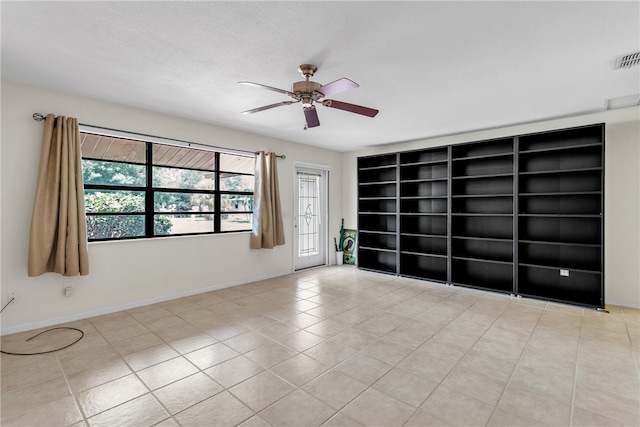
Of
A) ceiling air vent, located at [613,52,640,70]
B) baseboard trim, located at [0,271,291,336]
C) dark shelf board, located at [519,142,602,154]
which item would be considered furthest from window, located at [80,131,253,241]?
ceiling air vent, located at [613,52,640,70]

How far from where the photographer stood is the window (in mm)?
3744

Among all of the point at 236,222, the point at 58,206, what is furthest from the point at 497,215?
the point at 58,206

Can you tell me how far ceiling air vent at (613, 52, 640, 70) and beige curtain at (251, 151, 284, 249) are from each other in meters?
4.42

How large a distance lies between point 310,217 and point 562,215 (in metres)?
4.22

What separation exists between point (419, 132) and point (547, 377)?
3867 mm

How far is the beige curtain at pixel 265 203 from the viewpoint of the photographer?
5.20 meters

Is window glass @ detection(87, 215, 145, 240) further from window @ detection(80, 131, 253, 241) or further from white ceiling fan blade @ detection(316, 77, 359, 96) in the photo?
white ceiling fan blade @ detection(316, 77, 359, 96)

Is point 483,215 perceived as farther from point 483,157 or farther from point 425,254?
point 425,254

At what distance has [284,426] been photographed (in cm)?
185

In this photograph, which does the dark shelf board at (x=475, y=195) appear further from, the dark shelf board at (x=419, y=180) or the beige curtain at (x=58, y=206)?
the beige curtain at (x=58, y=206)

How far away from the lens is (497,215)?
Answer: 4598 millimetres

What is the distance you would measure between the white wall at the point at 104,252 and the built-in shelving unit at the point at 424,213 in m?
2.53

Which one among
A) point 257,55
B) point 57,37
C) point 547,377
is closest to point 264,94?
point 257,55

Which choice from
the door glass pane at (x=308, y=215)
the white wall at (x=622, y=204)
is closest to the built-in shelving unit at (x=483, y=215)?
the white wall at (x=622, y=204)
